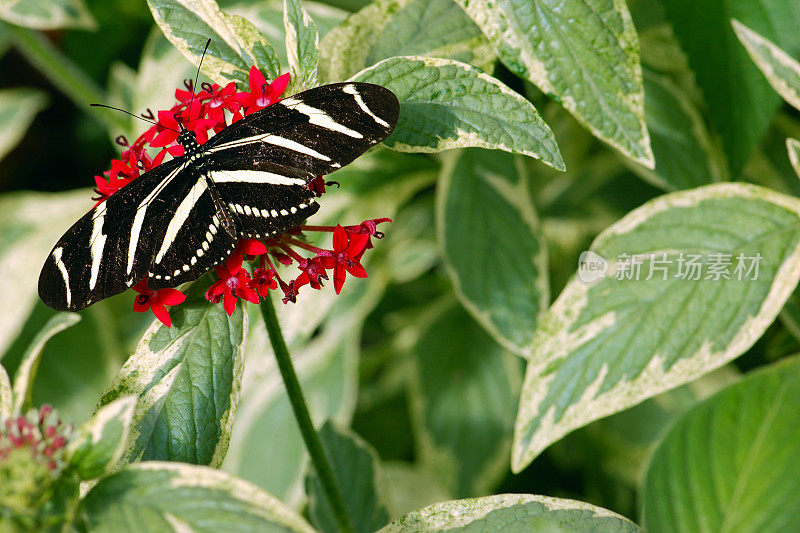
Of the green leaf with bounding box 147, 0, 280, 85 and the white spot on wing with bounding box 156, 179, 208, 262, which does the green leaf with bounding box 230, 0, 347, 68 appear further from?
A: the white spot on wing with bounding box 156, 179, 208, 262

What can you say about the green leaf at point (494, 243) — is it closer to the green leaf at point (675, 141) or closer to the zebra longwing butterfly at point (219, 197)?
the green leaf at point (675, 141)

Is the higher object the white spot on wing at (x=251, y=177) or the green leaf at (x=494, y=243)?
the white spot on wing at (x=251, y=177)

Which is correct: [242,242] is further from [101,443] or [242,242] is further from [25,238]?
[25,238]

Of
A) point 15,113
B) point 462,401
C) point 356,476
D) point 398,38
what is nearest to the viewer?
point 398,38

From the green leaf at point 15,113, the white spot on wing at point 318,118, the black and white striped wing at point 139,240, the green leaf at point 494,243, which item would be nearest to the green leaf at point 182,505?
the black and white striped wing at point 139,240

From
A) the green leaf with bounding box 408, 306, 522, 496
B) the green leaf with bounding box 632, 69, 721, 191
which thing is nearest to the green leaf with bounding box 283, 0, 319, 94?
the green leaf with bounding box 632, 69, 721, 191

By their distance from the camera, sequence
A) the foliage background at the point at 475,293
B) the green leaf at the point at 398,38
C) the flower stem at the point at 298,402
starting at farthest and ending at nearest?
the foliage background at the point at 475,293, the green leaf at the point at 398,38, the flower stem at the point at 298,402

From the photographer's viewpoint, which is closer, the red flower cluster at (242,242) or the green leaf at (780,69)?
the red flower cluster at (242,242)

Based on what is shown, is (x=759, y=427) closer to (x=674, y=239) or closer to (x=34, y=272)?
(x=674, y=239)

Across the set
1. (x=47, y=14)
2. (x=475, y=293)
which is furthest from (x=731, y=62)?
(x=47, y=14)
